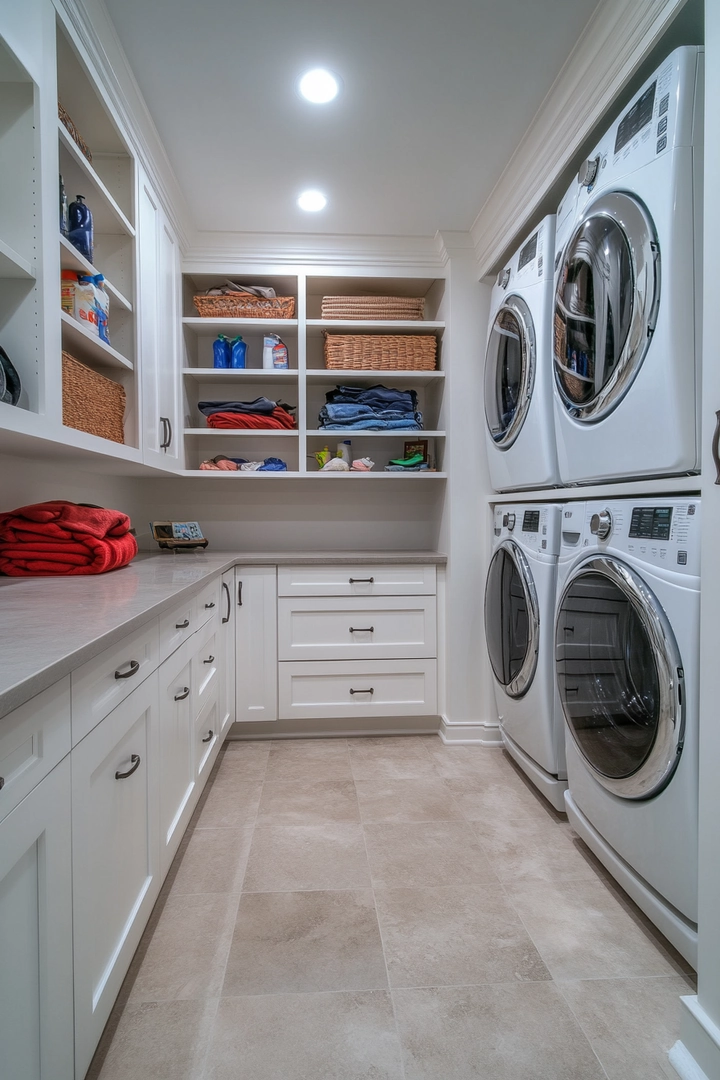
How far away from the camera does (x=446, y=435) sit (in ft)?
9.39

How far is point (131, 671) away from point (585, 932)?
1286mm

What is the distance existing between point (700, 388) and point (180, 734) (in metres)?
1.59

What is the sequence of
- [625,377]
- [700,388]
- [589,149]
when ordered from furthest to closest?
[589,149], [625,377], [700,388]

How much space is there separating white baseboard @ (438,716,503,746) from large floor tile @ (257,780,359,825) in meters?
0.64

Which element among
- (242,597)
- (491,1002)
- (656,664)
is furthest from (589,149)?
(491,1002)

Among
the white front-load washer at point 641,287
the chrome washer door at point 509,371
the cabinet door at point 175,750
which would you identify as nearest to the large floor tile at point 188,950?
the cabinet door at point 175,750

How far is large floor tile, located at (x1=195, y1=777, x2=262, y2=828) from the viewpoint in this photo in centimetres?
204

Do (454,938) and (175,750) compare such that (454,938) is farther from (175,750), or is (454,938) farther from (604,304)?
(604,304)

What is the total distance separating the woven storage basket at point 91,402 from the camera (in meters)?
1.55

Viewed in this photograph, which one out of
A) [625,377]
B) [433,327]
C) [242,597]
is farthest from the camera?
[433,327]

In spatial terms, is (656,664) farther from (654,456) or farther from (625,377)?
(625,377)

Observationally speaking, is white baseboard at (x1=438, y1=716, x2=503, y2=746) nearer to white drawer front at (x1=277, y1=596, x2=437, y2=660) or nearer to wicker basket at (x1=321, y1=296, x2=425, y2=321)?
white drawer front at (x1=277, y1=596, x2=437, y2=660)

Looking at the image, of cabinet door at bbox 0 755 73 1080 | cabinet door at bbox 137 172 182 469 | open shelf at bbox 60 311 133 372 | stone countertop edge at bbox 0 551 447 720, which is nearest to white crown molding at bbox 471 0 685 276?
cabinet door at bbox 137 172 182 469

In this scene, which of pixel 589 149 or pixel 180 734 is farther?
pixel 589 149
